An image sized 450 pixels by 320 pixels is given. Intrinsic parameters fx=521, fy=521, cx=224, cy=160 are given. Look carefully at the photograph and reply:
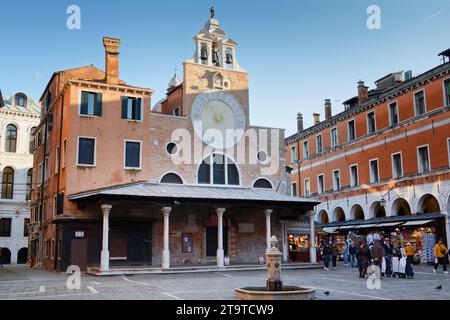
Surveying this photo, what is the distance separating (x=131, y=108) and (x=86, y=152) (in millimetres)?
3641

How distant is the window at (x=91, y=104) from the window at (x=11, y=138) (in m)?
22.7

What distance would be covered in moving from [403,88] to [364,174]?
702 cm

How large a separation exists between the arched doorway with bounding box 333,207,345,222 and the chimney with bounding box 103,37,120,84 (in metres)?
20.8

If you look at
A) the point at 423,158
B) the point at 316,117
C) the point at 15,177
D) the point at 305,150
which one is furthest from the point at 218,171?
the point at 15,177

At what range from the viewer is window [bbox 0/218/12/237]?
150 ft

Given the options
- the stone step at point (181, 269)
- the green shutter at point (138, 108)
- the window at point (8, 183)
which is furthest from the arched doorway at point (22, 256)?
the stone step at point (181, 269)

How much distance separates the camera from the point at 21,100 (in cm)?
4984

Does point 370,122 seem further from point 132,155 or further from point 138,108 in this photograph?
point 132,155

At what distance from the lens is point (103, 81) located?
2945 centimetres

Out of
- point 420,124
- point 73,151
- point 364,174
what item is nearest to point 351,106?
point 364,174

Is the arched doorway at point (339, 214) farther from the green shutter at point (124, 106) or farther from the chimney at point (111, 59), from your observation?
the chimney at point (111, 59)

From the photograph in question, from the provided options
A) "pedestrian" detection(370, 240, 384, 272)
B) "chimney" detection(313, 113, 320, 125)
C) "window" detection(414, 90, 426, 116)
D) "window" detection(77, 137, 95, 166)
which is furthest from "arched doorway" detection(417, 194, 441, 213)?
"window" detection(77, 137, 95, 166)
